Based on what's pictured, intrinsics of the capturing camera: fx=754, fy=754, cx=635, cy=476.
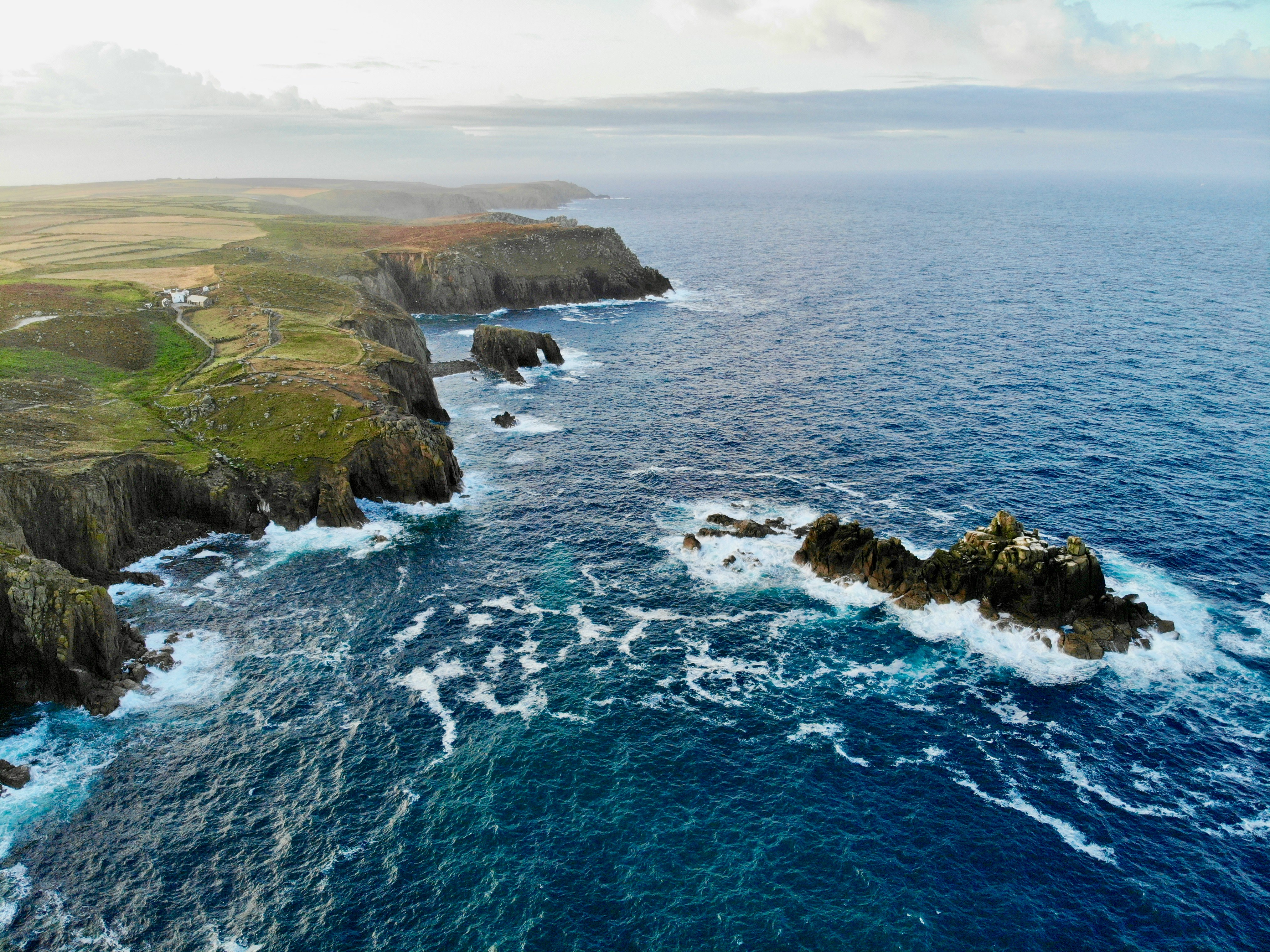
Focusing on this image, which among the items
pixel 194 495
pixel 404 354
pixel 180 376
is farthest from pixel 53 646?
pixel 404 354

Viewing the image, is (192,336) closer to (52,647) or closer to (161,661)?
(52,647)

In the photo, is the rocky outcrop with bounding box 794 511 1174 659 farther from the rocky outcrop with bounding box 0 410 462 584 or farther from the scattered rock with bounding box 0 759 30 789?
the scattered rock with bounding box 0 759 30 789

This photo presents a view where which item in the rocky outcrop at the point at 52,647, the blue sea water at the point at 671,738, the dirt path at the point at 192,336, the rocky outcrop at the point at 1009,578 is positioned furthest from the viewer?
the dirt path at the point at 192,336

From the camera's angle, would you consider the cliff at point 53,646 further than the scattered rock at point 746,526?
No

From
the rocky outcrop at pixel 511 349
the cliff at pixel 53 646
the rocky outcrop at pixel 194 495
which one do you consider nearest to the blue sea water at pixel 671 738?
the cliff at pixel 53 646

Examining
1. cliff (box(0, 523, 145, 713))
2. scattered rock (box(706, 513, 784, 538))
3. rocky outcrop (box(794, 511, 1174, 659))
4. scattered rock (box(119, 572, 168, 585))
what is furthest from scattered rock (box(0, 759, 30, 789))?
rocky outcrop (box(794, 511, 1174, 659))

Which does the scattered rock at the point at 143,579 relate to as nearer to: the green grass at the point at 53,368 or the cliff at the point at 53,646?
the cliff at the point at 53,646
